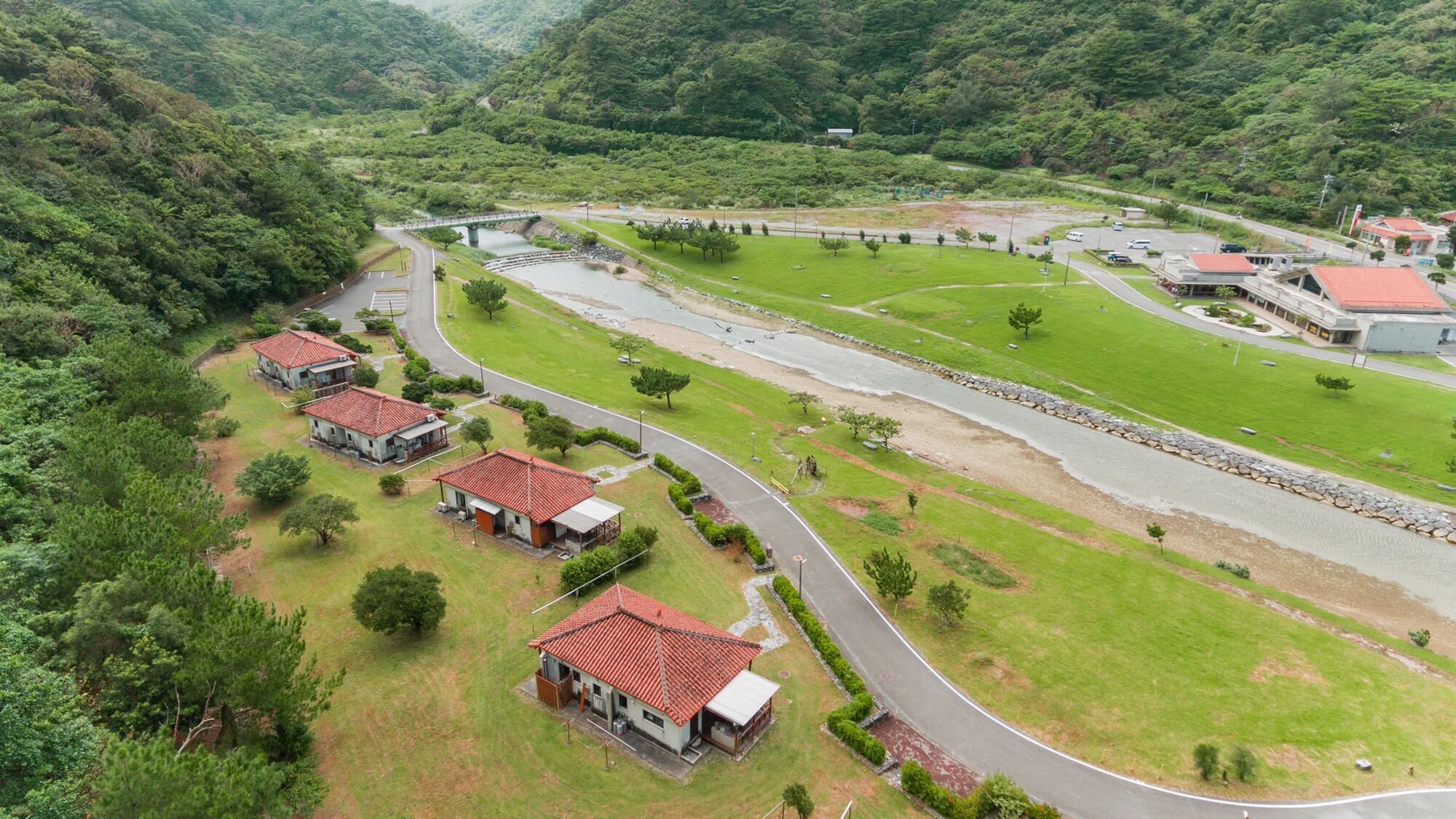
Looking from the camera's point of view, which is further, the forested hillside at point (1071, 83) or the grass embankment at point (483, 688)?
the forested hillside at point (1071, 83)

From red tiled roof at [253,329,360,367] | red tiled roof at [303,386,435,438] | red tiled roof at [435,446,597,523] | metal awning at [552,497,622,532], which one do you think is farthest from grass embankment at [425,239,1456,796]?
red tiled roof at [253,329,360,367]

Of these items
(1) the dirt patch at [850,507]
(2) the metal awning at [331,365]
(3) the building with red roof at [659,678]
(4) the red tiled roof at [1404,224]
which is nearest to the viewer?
(3) the building with red roof at [659,678]

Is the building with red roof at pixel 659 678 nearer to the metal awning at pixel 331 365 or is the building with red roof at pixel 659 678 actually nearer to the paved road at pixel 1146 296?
the metal awning at pixel 331 365

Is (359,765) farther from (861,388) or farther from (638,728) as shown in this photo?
(861,388)

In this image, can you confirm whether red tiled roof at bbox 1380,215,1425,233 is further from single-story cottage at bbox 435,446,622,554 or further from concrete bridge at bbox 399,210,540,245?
concrete bridge at bbox 399,210,540,245

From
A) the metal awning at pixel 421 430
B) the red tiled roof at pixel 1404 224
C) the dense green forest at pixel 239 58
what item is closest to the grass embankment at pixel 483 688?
the metal awning at pixel 421 430

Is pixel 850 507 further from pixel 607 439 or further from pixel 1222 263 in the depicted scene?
Answer: pixel 1222 263

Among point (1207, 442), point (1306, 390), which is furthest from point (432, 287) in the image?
point (1306, 390)
